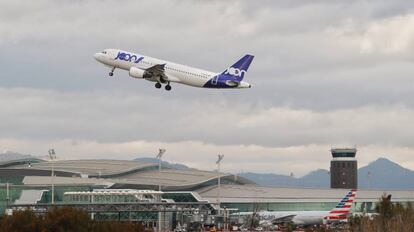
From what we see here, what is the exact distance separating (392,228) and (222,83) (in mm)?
82452

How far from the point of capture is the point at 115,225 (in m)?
112

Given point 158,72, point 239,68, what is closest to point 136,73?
point 158,72

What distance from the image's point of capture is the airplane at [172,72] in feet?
577

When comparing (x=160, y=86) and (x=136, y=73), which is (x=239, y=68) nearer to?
(x=160, y=86)

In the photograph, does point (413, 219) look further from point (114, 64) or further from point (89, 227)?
point (114, 64)

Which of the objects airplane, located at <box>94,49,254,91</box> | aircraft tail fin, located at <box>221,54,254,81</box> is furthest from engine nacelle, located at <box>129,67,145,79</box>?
aircraft tail fin, located at <box>221,54,254,81</box>

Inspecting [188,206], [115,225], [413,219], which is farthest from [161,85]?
[413,219]

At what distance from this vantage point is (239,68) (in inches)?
7151

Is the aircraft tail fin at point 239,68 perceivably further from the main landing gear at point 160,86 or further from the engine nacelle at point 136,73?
the engine nacelle at point 136,73

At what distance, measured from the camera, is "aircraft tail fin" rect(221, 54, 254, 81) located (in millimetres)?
178000

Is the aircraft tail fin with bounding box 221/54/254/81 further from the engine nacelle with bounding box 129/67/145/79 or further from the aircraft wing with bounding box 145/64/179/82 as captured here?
the engine nacelle with bounding box 129/67/145/79

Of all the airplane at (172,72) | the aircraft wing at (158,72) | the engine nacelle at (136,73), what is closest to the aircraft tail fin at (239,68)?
the airplane at (172,72)

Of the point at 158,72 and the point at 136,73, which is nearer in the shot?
the point at 158,72

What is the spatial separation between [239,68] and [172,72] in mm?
10758
